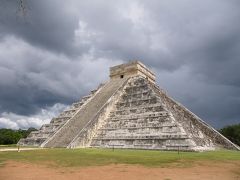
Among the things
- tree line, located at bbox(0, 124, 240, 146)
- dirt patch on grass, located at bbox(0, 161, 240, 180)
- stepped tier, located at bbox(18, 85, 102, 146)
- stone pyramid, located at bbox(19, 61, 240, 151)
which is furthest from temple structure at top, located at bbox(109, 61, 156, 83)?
dirt patch on grass, located at bbox(0, 161, 240, 180)

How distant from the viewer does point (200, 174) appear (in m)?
9.32

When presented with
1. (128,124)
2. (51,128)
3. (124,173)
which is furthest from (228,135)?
(124,173)

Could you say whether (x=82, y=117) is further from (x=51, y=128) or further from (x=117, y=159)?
(x=117, y=159)

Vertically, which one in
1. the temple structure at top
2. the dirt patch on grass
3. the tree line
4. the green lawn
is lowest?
the dirt patch on grass

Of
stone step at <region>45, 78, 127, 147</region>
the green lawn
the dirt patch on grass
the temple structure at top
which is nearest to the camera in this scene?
the dirt patch on grass

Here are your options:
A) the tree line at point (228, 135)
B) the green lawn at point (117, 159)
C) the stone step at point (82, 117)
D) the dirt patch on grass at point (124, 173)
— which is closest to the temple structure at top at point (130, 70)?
the stone step at point (82, 117)

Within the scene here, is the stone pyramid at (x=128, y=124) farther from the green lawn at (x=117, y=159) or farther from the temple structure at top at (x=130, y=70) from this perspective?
the green lawn at (x=117, y=159)

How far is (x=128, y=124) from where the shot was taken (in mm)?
21516

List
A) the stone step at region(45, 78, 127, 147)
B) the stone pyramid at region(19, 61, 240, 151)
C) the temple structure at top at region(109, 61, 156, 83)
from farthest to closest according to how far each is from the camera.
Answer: the temple structure at top at region(109, 61, 156, 83) → the stone step at region(45, 78, 127, 147) → the stone pyramid at region(19, 61, 240, 151)

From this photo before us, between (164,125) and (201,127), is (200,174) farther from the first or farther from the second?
(201,127)

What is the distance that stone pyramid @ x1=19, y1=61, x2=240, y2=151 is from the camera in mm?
19031

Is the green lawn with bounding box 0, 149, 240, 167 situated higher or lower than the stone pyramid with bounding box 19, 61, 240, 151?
lower

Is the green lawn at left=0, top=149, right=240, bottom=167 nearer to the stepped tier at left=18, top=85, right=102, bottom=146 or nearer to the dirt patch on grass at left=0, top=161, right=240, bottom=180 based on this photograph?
the dirt patch on grass at left=0, top=161, right=240, bottom=180

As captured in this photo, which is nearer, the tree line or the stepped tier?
the stepped tier
